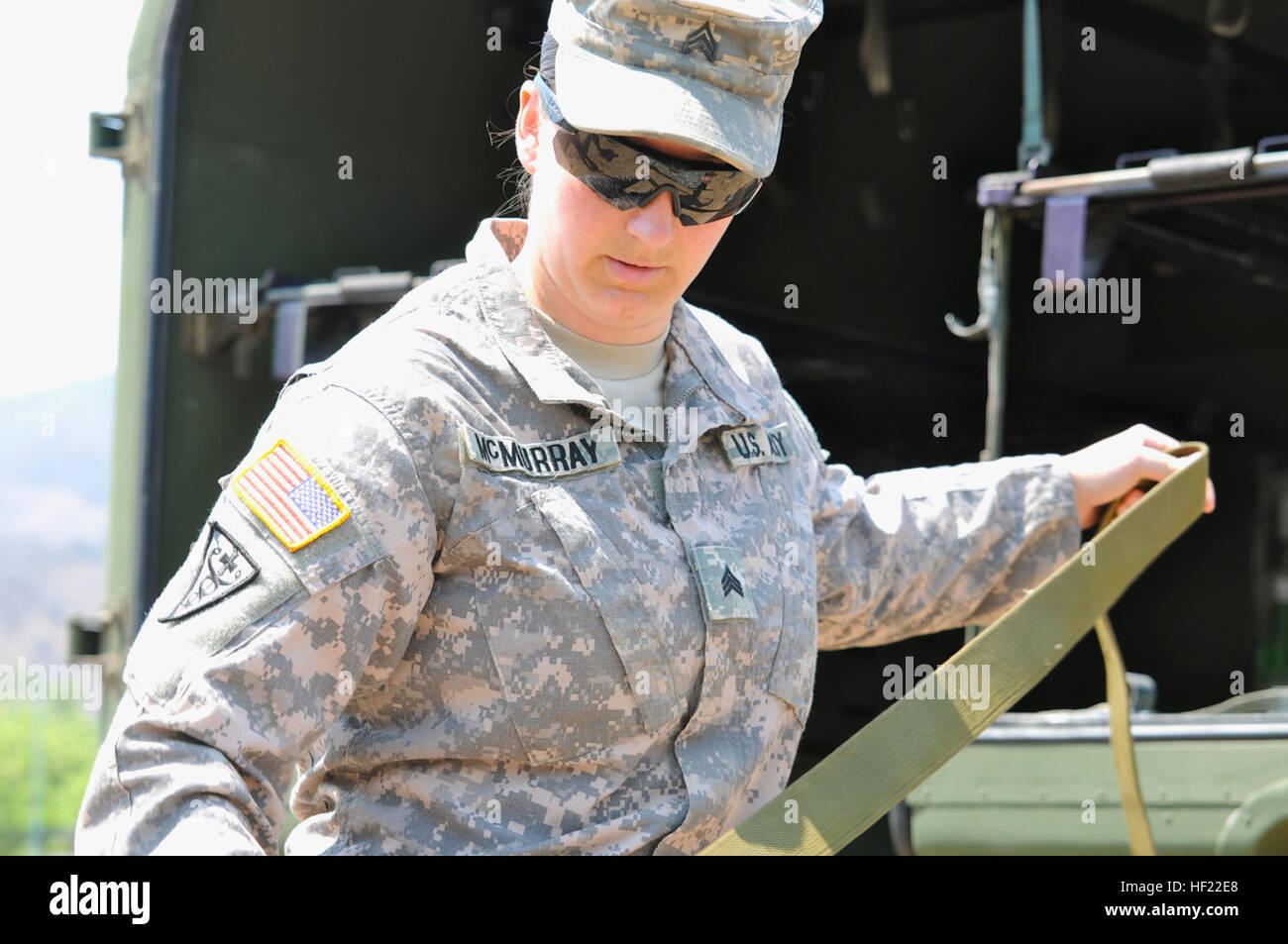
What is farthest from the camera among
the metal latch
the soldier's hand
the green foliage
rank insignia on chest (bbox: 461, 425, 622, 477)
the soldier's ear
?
the green foliage

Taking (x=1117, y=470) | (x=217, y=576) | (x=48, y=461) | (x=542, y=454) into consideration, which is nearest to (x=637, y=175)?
(x=542, y=454)

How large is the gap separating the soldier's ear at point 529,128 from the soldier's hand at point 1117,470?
2.59 ft

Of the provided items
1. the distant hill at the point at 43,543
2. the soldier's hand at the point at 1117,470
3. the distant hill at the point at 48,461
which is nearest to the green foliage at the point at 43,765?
the distant hill at the point at 48,461

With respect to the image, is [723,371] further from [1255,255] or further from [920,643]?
[920,643]

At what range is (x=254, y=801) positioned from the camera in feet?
4.39

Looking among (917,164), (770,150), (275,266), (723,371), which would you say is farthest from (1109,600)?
(917,164)

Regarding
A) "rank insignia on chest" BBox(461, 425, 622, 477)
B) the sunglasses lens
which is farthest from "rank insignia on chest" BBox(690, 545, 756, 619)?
the sunglasses lens

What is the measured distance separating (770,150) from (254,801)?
0.76 metres

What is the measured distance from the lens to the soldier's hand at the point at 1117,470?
6.43ft

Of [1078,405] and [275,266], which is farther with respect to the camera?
[1078,405]

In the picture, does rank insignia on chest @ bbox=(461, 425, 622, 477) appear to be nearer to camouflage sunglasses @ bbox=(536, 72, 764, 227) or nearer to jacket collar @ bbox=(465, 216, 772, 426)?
jacket collar @ bbox=(465, 216, 772, 426)

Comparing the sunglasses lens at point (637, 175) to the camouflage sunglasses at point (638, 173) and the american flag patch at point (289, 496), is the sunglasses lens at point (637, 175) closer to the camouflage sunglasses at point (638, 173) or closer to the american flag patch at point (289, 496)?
the camouflage sunglasses at point (638, 173)

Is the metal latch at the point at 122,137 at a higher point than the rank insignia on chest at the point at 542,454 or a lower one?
higher

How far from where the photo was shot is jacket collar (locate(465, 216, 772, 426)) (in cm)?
155
